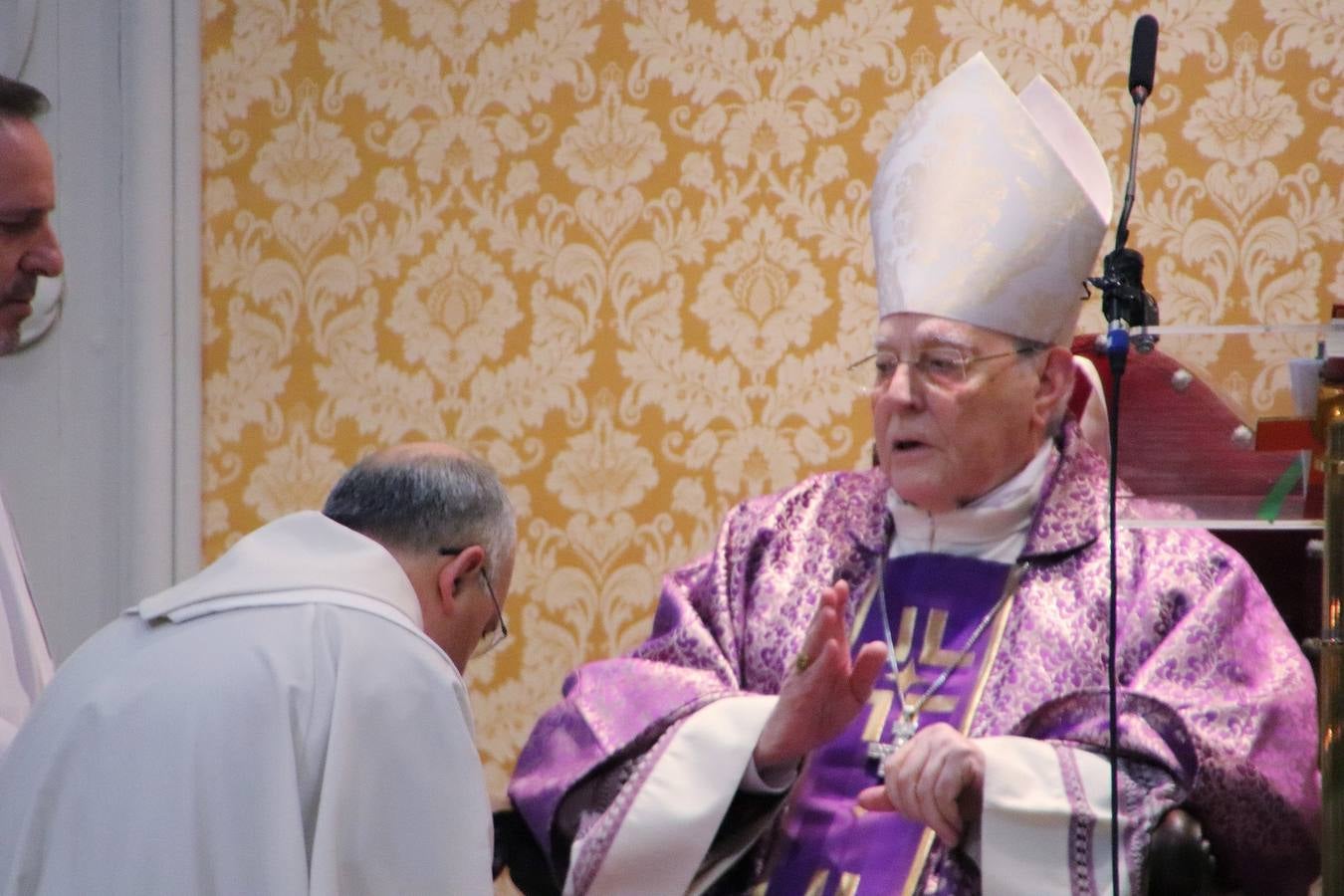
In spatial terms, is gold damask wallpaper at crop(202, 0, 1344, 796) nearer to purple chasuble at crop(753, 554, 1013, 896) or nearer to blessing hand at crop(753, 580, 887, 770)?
purple chasuble at crop(753, 554, 1013, 896)

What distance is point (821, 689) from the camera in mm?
2500

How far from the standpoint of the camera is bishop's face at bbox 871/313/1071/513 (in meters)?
2.73

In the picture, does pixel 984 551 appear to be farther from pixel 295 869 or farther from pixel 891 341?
pixel 295 869

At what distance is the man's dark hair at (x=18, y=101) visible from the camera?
2818mm

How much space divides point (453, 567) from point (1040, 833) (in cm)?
85

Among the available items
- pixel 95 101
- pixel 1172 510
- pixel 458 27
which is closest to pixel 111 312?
pixel 95 101

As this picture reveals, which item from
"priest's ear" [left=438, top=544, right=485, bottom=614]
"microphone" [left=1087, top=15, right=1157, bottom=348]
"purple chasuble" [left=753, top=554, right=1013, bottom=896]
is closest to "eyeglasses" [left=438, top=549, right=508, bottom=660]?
"priest's ear" [left=438, top=544, right=485, bottom=614]

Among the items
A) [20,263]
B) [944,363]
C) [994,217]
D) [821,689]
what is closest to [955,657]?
[821,689]

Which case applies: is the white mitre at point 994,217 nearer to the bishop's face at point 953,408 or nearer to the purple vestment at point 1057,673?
the bishop's face at point 953,408

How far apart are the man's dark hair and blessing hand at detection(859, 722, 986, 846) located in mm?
1643

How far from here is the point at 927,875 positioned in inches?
99.9

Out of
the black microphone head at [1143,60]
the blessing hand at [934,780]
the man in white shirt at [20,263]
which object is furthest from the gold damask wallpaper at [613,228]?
the black microphone head at [1143,60]

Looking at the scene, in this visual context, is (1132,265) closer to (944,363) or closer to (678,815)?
(944,363)

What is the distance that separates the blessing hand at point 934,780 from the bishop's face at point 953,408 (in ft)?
1.46
